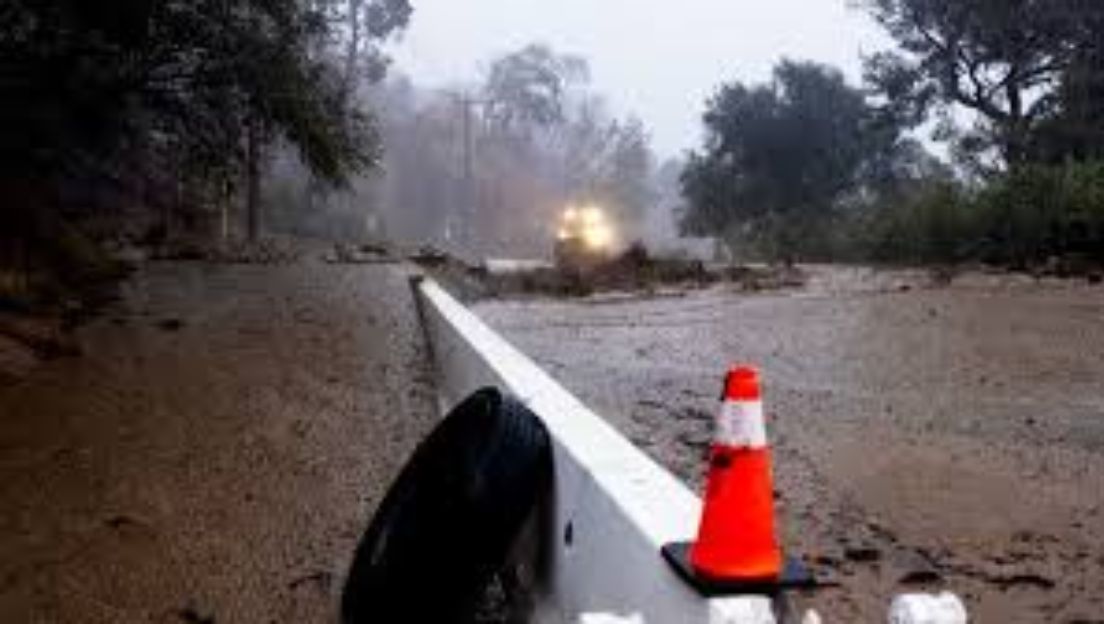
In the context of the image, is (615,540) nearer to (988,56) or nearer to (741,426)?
(741,426)

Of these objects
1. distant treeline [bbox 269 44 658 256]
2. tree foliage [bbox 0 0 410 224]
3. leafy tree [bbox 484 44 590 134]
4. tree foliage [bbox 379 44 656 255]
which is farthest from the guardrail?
leafy tree [bbox 484 44 590 134]

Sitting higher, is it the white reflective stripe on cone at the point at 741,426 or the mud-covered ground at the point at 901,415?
the white reflective stripe on cone at the point at 741,426

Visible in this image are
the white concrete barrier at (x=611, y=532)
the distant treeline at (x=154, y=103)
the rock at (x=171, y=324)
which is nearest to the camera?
the white concrete barrier at (x=611, y=532)

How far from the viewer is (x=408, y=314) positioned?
1389 centimetres

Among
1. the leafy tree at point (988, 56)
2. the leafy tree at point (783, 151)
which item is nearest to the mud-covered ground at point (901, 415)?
the leafy tree at point (988, 56)

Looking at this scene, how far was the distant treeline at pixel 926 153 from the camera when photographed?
21047mm

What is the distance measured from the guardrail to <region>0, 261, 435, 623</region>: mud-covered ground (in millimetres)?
1180

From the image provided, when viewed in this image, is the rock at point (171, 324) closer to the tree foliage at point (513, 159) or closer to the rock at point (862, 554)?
the rock at point (862, 554)

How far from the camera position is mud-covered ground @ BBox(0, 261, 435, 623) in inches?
210

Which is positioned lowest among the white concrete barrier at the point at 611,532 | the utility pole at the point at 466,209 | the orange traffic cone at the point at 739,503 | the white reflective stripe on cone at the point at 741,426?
the white concrete barrier at the point at 611,532

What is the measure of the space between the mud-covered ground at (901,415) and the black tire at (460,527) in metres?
1.02

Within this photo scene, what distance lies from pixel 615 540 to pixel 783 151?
36.6 m

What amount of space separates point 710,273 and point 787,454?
14.1 m

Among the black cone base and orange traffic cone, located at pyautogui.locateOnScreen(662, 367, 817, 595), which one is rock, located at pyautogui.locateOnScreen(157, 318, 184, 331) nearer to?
the black cone base
